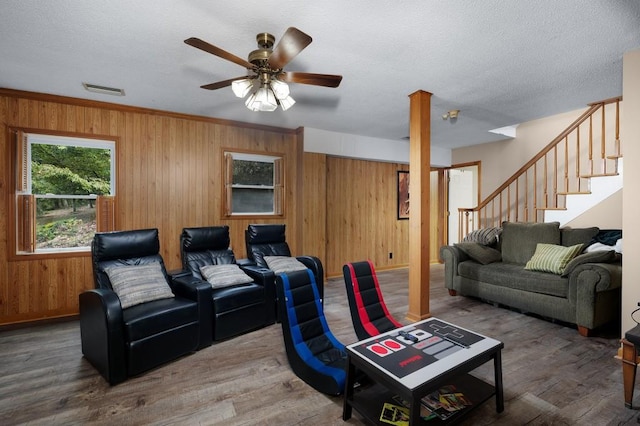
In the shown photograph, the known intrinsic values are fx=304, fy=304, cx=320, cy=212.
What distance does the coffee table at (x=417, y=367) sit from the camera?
4.96ft

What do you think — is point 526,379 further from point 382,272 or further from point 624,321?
point 382,272

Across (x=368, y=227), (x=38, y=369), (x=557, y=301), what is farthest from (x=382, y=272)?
(x=38, y=369)

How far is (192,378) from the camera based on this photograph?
90.3 inches

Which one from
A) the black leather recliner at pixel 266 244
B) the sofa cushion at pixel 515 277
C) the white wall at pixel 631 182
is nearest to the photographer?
the white wall at pixel 631 182

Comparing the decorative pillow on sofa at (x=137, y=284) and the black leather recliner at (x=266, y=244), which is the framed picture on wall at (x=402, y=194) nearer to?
the black leather recliner at (x=266, y=244)

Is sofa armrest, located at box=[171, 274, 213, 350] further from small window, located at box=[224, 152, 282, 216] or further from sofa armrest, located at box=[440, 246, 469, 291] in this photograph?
sofa armrest, located at box=[440, 246, 469, 291]

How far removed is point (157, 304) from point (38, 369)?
999mm

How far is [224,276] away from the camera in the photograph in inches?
124

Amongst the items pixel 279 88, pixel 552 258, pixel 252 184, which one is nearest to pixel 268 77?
pixel 279 88

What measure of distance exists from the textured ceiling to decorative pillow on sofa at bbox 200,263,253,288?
192 cm

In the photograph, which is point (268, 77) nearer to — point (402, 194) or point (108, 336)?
point (108, 336)

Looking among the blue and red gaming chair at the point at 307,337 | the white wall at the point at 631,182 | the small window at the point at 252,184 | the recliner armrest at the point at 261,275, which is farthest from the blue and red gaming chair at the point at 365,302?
the small window at the point at 252,184

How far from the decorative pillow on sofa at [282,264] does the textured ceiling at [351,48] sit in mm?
1916

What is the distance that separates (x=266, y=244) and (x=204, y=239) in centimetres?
82
